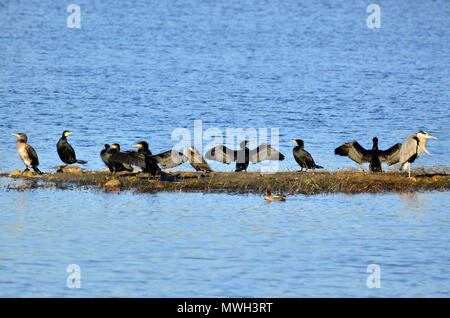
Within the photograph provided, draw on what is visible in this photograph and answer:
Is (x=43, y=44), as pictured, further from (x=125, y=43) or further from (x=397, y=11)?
(x=397, y=11)

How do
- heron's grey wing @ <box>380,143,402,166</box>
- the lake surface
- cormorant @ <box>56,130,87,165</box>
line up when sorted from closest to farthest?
the lake surface < heron's grey wing @ <box>380,143,402,166</box> < cormorant @ <box>56,130,87,165</box>

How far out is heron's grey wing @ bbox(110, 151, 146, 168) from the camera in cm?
2580

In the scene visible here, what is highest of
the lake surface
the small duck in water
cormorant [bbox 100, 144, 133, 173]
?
cormorant [bbox 100, 144, 133, 173]

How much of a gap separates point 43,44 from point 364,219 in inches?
2361

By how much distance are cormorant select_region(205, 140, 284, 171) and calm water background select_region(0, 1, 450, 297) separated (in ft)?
8.02

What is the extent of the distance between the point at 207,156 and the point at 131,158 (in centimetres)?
303

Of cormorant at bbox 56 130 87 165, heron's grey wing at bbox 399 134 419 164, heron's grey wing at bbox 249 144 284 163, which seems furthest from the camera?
cormorant at bbox 56 130 87 165

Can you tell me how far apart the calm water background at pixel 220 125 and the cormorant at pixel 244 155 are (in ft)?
8.02

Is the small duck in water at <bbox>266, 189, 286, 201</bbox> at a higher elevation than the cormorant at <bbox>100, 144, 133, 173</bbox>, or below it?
below

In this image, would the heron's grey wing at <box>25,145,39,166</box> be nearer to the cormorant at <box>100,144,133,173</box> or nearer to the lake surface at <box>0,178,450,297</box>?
the cormorant at <box>100,144,133,173</box>

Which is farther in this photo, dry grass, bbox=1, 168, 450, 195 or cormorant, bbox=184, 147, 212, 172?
cormorant, bbox=184, 147, 212, 172

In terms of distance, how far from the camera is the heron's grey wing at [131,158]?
25.8 m

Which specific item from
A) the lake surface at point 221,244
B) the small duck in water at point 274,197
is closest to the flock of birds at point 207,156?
the lake surface at point 221,244

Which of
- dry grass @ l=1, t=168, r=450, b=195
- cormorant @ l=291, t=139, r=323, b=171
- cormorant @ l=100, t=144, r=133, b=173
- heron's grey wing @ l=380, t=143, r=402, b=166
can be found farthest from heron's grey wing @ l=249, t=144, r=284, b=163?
cormorant @ l=100, t=144, r=133, b=173
